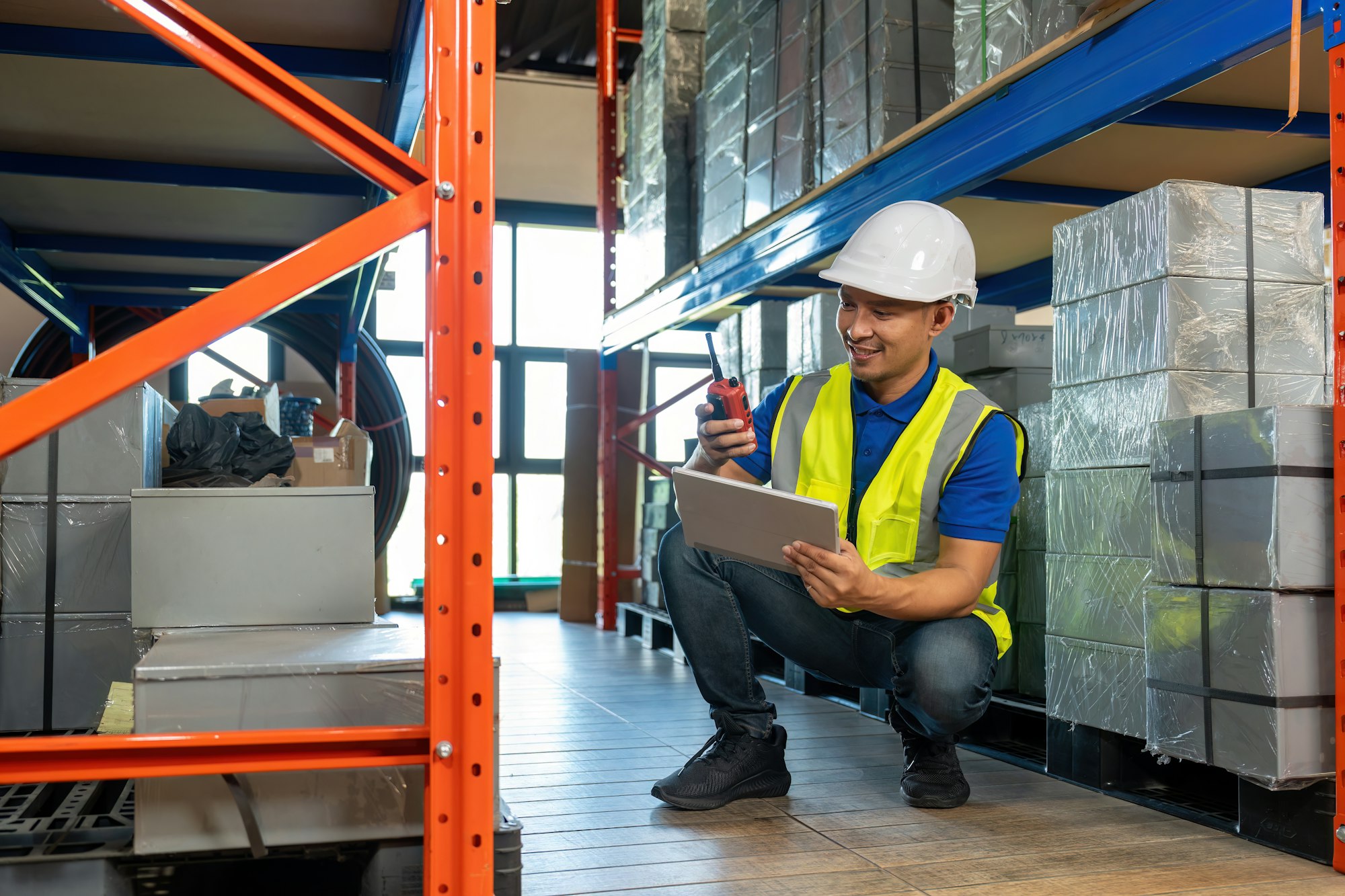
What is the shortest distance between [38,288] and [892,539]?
18.8 feet

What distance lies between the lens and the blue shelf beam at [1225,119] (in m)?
3.02

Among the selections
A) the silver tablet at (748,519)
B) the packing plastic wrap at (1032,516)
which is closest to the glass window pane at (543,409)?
the packing plastic wrap at (1032,516)

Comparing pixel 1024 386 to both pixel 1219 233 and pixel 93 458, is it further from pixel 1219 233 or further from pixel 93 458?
pixel 93 458

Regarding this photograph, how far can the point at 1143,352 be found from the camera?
260 cm

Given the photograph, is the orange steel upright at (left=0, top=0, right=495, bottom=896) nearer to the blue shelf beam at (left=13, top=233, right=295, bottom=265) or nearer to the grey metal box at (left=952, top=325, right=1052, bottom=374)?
the grey metal box at (left=952, top=325, right=1052, bottom=374)

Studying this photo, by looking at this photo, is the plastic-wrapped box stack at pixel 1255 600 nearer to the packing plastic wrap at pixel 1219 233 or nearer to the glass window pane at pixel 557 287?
the packing plastic wrap at pixel 1219 233

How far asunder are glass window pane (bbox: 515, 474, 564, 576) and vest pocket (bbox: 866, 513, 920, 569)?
7.23 meters

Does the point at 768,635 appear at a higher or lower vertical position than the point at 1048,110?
lower

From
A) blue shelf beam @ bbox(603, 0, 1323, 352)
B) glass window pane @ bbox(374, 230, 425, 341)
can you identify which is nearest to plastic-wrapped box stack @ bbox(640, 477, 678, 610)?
blue shelf beam @ bbox(603, 0, 1323, 352)

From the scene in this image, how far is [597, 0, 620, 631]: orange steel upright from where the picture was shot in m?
6.98

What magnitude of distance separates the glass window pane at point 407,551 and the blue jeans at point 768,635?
6664mm

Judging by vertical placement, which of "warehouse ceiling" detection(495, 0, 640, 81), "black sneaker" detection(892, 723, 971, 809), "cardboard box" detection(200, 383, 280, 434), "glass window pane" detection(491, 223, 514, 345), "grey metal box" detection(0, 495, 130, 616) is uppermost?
"warehouse ceiling" detection(495, 0, 640, 81)

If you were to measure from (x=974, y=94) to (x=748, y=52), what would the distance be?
1.89 meters

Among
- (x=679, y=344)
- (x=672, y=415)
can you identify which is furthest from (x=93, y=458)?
(x=672, y=415)
